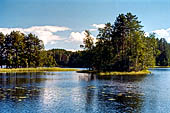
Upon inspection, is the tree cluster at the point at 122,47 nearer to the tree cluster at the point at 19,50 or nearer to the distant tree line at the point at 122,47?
the distant tree line at the point at 122,47

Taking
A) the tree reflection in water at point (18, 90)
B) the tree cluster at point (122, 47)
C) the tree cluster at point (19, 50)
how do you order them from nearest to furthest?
the tree reflection in water at point (18, 90) → the tree cluster at point (122, 47) → the tree cluster at point (19, 50)

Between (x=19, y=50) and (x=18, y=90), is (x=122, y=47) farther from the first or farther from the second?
(x=18, y=90)

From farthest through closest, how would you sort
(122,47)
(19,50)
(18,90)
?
(19,50)
(122,47)
(18,90)

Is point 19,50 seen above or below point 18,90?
above

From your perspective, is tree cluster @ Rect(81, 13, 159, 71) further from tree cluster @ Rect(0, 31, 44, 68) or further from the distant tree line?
tree cluster @ Rect(0, 31, 44, 68)

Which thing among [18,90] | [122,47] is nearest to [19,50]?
[122,47]

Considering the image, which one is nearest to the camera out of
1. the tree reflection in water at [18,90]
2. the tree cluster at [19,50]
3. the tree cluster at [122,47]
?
the tree reflection in water at [18,90]

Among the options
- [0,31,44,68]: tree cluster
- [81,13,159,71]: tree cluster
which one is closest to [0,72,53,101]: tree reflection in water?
[81,13,159,71]: tree cluster

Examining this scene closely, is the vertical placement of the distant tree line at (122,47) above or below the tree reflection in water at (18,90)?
above

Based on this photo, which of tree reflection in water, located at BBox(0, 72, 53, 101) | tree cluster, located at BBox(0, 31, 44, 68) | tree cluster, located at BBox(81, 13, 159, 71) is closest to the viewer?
tree reflection in water, located at BBox(0, 72, 53, 101)

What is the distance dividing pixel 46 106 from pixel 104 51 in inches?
3053

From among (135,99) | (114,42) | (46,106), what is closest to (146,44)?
(114,42)

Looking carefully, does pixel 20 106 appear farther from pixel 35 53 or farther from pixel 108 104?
pixel 35 53

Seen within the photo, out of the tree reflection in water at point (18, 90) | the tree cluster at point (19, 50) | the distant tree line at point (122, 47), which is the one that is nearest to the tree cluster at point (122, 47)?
the distant tree line at point (122, 47)
